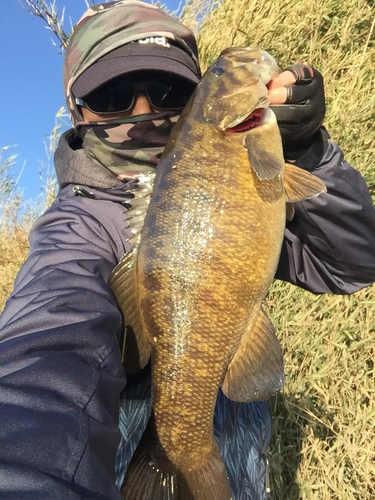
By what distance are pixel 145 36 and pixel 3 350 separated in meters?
1.88

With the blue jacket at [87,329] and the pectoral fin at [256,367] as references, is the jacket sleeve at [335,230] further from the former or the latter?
the pectoral fin at [256,367]

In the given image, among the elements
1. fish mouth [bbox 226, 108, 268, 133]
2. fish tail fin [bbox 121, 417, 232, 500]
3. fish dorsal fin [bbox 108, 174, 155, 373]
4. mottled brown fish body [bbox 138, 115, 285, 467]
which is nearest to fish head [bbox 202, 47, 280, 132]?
fish mouth [bbox 226, 108, 268, 133]

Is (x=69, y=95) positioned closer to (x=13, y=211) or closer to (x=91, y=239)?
(x=91, y=239)

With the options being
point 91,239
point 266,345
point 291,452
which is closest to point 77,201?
point 91,239

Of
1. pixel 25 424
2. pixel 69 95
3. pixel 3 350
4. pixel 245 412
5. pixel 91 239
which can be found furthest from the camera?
pixel 69 95

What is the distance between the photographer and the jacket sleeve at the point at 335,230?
191 centimetres

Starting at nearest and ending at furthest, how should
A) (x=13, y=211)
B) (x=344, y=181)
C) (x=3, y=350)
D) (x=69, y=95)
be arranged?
(x=3, y=350)
(x=344, y=181)
(x=69, y=95)
(x=13, y=211)

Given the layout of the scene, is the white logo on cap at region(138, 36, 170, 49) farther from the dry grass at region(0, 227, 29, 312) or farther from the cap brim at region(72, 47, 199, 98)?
the dry grass at region(0, 227, 29, 312)

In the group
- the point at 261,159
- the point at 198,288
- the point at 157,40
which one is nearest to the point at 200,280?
the point at 198,288

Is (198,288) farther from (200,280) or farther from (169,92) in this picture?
(169,92)

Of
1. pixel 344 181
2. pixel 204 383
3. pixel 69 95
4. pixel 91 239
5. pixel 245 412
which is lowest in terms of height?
pixel 245 412

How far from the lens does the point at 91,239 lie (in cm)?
179

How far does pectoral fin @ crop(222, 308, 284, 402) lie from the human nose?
1.33 m

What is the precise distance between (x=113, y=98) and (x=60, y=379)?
65.3 inches
